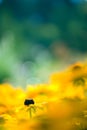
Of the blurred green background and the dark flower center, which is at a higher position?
the blurred green background

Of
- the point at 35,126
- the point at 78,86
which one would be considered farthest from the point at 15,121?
the point at 78,86

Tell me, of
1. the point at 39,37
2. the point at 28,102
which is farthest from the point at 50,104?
the point at 39,37

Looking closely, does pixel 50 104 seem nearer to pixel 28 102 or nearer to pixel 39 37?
pixel 28 102

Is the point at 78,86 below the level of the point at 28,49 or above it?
below

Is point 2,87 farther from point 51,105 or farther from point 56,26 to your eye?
point 56,26

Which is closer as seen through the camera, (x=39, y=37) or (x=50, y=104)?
(x=50, y=104)
